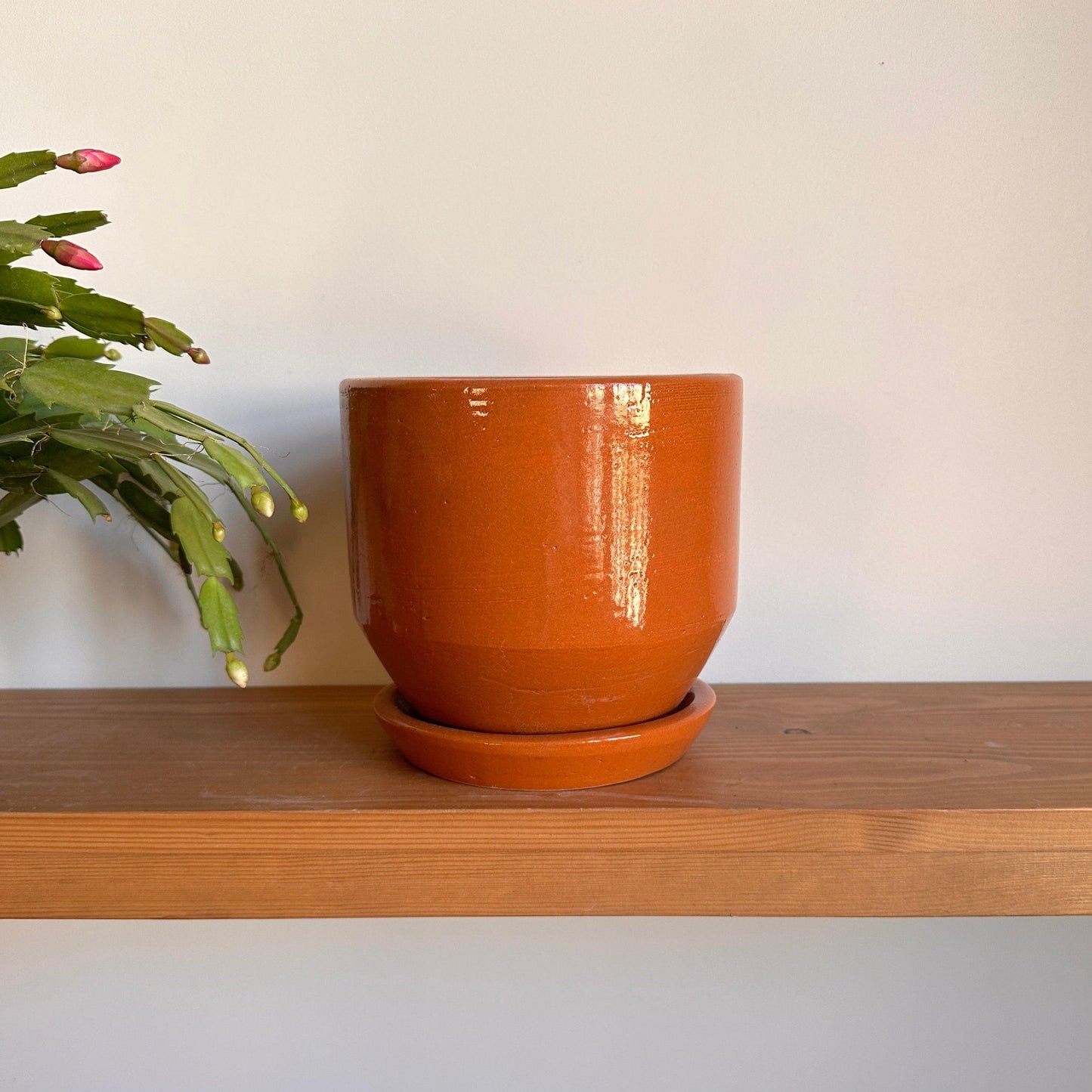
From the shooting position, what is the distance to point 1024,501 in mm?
799

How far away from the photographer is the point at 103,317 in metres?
0.52

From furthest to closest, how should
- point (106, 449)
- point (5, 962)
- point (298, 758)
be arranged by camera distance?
point (5, 962), point (298, 758), point (106, 449)

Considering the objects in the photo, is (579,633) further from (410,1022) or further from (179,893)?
(410,1022)

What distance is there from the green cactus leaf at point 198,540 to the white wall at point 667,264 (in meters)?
0.25

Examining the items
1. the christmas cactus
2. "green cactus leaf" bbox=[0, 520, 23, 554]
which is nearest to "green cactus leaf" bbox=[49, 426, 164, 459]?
the christmas cactus

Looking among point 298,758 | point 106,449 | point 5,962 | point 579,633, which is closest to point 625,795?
point 579,633

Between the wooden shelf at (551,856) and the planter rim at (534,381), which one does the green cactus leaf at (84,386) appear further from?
the wooden shelf at (551,856)

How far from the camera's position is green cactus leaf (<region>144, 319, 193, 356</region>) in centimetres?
51

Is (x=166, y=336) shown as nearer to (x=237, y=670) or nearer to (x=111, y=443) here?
(x=111, y=443)

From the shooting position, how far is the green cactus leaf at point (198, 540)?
52cm

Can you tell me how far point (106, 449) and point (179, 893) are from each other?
0.26 metres

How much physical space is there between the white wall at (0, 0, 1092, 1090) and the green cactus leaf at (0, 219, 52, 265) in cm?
27

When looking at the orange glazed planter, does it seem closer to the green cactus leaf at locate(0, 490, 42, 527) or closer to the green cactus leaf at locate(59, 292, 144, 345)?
the green cactus leaf at locate(59, 292, 144, 345)

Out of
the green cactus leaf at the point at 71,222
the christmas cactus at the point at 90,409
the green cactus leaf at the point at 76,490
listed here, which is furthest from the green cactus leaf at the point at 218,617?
the green cactus leaf at the point at 71,222
